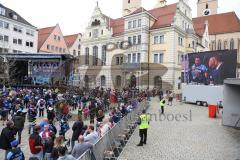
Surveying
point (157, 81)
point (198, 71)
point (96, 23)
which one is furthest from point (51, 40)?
point (198, 71)

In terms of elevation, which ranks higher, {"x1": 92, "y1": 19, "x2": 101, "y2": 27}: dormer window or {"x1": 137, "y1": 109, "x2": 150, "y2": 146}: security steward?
{"x1": 92, "y1": 19, "x2": 101, "y2": 27}: dormer window

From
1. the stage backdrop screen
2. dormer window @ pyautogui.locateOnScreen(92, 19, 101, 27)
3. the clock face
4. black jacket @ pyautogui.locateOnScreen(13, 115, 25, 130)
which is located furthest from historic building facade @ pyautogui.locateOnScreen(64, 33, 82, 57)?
black jacket @ pyautogui.locateOnScreen(13, 115, 25, 130)

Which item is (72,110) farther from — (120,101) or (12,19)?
(12,19)

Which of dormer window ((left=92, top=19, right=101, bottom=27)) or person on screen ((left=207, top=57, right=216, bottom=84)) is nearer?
person on screen ((left=207, top=57, right=216, bottom=84))

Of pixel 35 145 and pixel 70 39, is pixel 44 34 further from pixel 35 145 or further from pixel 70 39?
pixel 35 145

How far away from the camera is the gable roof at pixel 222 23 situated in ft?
224

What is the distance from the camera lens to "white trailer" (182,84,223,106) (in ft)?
106

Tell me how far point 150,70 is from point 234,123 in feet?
98.2

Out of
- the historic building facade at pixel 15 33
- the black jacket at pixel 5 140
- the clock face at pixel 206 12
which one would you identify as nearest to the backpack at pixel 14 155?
the black jacket at pixel 5 140

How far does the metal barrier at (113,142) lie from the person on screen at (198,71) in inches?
721

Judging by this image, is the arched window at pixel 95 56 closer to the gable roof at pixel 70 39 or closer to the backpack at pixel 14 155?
the gable roof at pixel 70 39

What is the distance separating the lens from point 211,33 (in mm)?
72062

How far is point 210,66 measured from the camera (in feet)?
108

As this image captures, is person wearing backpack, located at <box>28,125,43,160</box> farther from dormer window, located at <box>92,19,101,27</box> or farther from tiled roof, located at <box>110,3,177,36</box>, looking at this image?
dormer window, located at <box>92,19,101,27</box>
